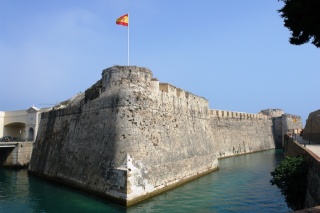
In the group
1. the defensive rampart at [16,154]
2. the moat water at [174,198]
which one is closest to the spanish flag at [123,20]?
the moat water at [174,198]

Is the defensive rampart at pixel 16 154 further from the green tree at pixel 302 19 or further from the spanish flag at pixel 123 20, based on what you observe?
the green tree at pixel 302 19

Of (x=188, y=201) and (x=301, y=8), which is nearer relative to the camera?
(x=301, y=8)

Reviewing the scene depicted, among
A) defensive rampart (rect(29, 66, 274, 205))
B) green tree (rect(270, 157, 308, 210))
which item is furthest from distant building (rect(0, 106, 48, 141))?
green tree (rect(270, 157, 308, 210))

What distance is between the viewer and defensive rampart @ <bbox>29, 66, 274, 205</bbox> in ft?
38.4

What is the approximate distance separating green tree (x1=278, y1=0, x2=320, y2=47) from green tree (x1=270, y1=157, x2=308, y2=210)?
4703 millimetres

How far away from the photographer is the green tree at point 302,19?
20.2 feet

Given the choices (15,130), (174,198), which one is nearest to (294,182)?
(174,198)

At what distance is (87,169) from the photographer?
13133 millimetres

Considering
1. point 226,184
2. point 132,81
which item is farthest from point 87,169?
point 226,184

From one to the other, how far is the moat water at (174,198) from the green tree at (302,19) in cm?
647

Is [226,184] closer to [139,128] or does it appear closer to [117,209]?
[139,128]

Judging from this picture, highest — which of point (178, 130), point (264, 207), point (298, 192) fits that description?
point (178, 130)

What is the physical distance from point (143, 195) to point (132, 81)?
5.05 metres

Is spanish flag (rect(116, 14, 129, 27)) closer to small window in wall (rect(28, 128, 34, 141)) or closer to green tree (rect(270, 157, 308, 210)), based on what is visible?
green tree (rect(270, 157, 308, 210))
